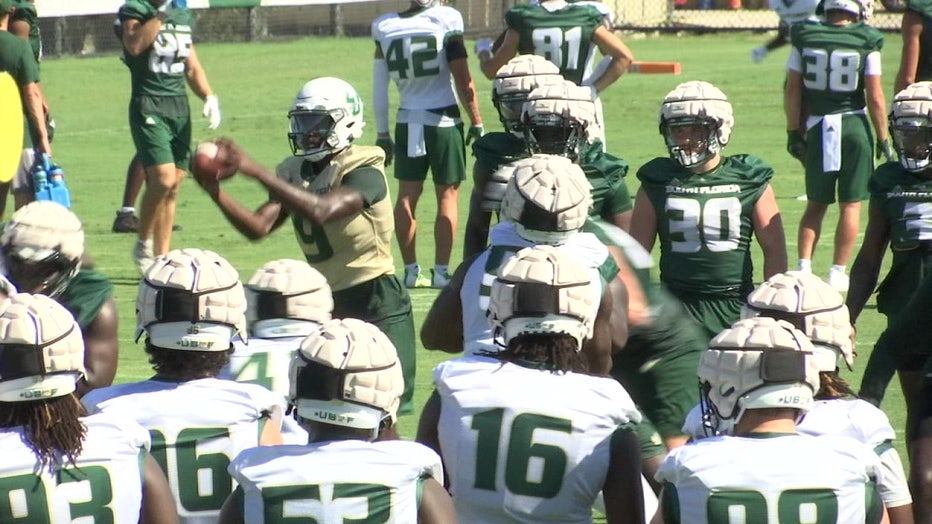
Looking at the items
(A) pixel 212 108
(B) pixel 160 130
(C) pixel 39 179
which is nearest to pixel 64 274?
(B) pixel 160 130

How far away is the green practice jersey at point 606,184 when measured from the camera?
297 inches

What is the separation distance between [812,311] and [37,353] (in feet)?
7.26

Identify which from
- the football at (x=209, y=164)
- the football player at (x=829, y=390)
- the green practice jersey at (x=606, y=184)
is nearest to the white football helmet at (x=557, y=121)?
the green practice jersey at (x=606, y=184)

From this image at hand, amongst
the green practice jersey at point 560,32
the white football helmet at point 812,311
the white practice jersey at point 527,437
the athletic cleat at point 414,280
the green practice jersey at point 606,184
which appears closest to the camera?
the white practice jersey at point 527,437

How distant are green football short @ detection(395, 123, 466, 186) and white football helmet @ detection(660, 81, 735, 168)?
4.50 meters

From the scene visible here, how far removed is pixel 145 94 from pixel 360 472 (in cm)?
892

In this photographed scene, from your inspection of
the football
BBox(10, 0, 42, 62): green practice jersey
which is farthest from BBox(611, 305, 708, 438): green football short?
BBox(10, 0, 42, 62): green practice jersey

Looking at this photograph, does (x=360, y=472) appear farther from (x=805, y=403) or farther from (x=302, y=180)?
(x=302, y=180)

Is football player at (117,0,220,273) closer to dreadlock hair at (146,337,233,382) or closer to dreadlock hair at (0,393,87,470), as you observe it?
dreadlock hair at (146,337,233,382)

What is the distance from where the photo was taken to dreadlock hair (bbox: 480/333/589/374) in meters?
4.52

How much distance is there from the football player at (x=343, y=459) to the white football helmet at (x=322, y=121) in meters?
2.90

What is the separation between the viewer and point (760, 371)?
4.12 m

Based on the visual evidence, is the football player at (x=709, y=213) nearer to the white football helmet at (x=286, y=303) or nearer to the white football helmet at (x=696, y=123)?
the white football helmet at (x=696, y=123)

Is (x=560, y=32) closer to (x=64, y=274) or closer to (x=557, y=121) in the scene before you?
(x=557, y=121)
